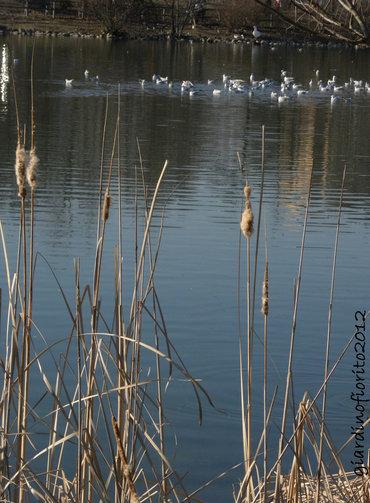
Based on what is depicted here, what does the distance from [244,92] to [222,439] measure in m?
18.9

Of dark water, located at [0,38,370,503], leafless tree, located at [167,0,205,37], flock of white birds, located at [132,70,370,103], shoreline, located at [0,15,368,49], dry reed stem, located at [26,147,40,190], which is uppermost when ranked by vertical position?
leafless tree, located at [167,0,205,37]

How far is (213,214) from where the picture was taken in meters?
10.3

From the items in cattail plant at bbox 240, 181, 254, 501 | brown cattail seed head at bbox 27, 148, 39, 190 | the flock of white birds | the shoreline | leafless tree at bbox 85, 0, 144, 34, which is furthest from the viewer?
leafless tree at bbox 85, 0, 144, 34

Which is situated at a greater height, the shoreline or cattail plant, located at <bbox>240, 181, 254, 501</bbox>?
the shoreline

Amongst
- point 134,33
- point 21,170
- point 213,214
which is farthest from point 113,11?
point 21,170

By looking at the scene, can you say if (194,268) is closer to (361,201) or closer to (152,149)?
(361,201)

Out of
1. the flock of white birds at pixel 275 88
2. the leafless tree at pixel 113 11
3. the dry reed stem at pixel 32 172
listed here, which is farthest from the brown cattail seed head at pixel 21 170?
the leafless tree at pixel 113 11

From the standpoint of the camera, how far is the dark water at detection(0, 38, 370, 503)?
6.18 m

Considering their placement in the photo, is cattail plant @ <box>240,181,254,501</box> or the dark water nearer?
cattail plant @ <box>240,181,254,501</box>

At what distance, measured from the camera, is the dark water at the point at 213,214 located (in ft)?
20.3

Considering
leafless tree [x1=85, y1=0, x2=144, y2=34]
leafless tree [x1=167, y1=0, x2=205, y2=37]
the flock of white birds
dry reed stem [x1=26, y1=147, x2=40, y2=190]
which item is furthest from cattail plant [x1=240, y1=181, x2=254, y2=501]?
leafless tree [x1=167, y1=0, x2=205, y2=37]

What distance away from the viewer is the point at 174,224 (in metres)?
9.78

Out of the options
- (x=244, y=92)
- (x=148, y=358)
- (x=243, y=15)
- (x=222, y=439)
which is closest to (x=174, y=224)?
(x=148, y=358)

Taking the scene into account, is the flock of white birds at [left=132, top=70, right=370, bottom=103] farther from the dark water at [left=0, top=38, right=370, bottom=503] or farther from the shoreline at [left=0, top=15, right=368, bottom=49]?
the shoreline at [left=0, top=15, right=368, bottom=49]
